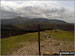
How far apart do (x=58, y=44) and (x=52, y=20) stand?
2.85 ft

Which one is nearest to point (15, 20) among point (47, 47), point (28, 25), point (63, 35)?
point (28, 25)

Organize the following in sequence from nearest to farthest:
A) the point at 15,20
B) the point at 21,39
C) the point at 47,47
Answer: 1. the point at 47,47
2. the point at 21,39
3. the point at 15,20

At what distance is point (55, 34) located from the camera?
532 cm

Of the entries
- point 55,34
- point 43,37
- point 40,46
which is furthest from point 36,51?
point 55,34

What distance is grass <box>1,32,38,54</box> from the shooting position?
16.6ft

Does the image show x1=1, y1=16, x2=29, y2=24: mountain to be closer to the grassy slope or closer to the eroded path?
the grassy slope

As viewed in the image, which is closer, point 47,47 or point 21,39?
point 47,47

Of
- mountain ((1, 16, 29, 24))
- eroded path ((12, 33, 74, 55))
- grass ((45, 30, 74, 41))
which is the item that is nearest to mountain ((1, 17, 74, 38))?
mountain ((1, 16, 29, 24))

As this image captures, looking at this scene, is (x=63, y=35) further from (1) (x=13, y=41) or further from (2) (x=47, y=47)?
(1) (x=13, y=41)

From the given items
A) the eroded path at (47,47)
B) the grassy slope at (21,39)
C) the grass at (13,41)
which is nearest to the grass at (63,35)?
the grassy slope at (21,39)

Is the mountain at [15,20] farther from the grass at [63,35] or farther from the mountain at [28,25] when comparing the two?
the grass at [63,35]

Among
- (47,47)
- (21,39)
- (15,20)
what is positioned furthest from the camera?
(15,20)

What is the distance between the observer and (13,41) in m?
5.16

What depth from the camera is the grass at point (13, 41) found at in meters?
5.07
